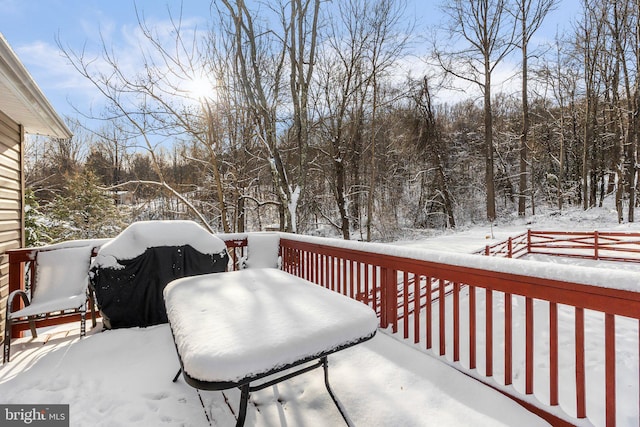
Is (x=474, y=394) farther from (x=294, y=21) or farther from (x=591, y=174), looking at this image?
(x=591, y=174)

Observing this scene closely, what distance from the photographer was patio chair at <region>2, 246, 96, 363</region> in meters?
2.73

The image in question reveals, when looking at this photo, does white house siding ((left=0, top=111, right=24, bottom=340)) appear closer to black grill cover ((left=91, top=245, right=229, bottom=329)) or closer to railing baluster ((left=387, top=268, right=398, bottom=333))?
black grill cover ((left=91, top=245, right=229, bottom=329))

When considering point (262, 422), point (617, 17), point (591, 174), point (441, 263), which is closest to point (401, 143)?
point (617, 17)

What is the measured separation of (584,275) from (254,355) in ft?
4.92

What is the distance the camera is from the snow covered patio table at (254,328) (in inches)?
36.5

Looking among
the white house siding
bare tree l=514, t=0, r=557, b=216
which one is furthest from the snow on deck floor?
bare tree l=514, t=0, r=557, b=216

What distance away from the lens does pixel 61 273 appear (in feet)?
9.86

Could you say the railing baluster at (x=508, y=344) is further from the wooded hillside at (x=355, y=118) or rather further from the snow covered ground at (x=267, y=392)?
the wooded hillside at (x=355, y=118)

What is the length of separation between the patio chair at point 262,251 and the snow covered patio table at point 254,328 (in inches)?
93.7

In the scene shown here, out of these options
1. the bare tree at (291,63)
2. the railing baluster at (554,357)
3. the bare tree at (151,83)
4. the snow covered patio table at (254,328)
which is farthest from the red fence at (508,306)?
the bare tree at (151,83)

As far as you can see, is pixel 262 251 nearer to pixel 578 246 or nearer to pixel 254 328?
pixel 254 328

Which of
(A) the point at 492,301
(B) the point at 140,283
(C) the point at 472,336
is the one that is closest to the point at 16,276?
(B) the point at 140,283

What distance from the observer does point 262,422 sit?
1600 mm

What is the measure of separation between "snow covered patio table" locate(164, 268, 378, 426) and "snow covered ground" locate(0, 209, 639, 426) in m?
0.26
